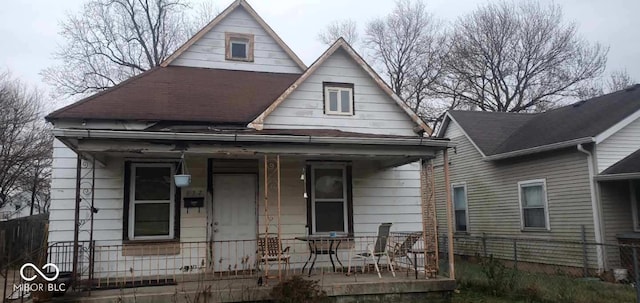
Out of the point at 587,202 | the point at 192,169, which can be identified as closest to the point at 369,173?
the point at 192,169

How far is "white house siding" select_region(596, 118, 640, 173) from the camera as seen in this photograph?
12008mm

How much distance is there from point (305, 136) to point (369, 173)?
10.8ft

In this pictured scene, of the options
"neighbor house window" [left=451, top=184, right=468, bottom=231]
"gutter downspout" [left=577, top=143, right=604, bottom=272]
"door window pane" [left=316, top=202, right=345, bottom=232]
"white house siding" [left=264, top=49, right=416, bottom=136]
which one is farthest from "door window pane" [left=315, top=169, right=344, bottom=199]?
"neighbor house window" [left=451, top=184, right=468, bottom=231]

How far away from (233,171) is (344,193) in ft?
8.01

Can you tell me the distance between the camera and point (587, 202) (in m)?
12.1

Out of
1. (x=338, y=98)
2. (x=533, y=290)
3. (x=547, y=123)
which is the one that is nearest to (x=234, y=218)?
(x=338, y=98)

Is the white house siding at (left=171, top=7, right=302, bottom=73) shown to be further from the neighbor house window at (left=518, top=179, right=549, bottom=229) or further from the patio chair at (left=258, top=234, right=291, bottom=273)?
the neighbor house window at (left=518, top=179, right=549, bottom=229)

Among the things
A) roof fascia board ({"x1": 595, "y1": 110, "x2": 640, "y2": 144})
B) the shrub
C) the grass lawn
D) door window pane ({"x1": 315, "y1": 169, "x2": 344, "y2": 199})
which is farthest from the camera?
roof fascia board ({"x1": 595, "y1": 110, "x2": 640, "y2": 144})

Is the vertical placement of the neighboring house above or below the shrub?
above

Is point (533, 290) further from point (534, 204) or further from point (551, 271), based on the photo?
point (534, 204)

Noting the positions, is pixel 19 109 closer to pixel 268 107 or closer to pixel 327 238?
pixel 268 107

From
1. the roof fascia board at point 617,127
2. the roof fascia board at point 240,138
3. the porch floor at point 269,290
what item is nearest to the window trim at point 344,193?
the porch floor at point 269,290

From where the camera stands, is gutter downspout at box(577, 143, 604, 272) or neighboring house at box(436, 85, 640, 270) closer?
gutter downspout at box(577, 143, 604, 272)

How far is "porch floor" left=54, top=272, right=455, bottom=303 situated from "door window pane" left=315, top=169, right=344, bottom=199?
6.79ft
